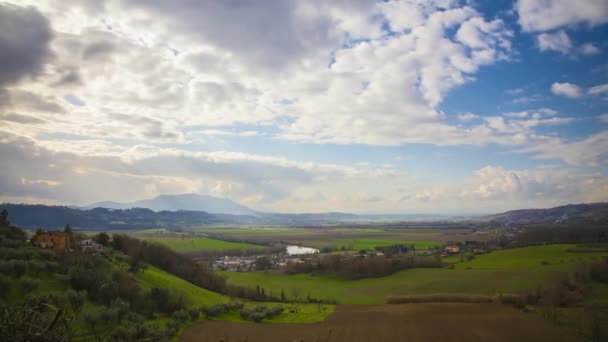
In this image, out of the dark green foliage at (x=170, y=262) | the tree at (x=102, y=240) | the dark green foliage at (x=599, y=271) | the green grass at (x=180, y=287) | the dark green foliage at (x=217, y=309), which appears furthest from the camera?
the dark green foliage at (x=170, y=262)

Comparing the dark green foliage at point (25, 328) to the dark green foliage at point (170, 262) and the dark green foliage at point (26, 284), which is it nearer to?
the dark green foliage at point (26, 284)

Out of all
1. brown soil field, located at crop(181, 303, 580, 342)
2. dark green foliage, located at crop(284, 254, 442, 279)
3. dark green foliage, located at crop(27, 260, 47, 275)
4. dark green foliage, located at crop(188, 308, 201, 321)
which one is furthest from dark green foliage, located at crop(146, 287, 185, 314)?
dark green foliage, located at crop(284, 254, 442, 279)

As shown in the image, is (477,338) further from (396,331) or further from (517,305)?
(517,305)

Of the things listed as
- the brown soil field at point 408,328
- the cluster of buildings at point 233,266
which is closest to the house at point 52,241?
the brown soil field at point 408,328

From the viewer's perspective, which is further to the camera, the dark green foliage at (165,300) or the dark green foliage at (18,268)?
the dark green foliage at (165,300)

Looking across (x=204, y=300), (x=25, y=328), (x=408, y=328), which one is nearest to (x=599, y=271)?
(x=408, y=328)

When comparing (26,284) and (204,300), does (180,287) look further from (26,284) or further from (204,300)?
(26,284)

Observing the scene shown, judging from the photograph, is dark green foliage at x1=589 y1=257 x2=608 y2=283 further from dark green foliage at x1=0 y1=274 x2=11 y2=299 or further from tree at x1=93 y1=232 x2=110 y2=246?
tree at x1=93 y1=232 x2=110 y2=246
